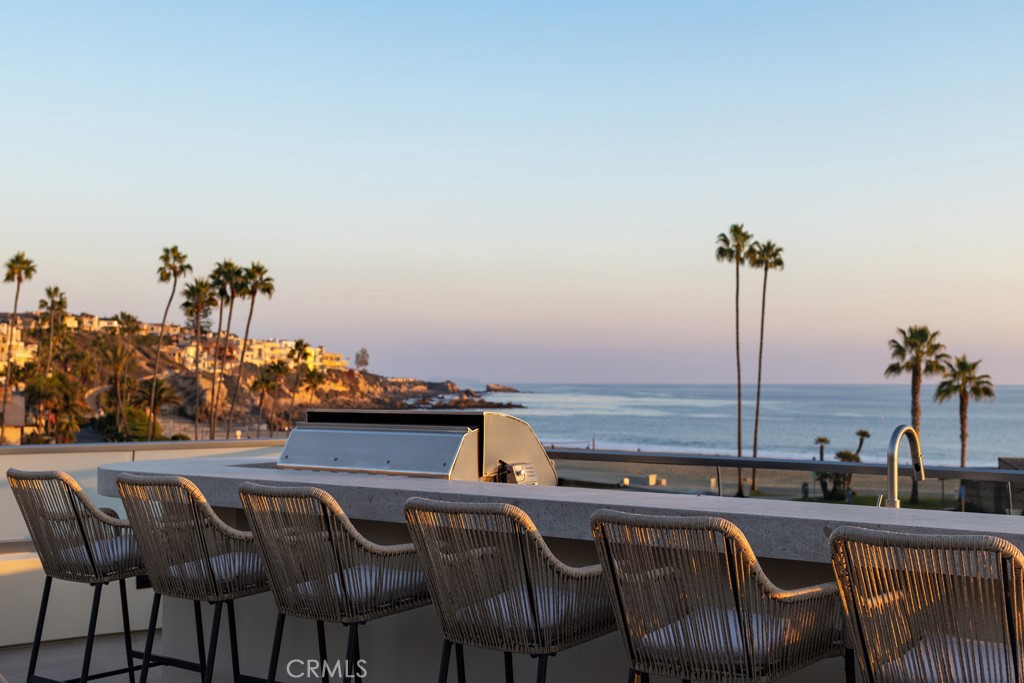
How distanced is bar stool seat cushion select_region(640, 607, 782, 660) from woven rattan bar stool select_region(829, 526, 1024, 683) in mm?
219

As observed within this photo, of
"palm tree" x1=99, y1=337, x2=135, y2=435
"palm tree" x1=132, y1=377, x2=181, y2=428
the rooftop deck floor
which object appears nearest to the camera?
the rooftop deck floor

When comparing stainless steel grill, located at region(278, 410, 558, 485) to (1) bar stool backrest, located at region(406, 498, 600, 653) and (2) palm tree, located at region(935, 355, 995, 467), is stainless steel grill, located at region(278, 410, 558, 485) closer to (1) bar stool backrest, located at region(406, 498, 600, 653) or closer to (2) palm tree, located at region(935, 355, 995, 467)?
(1) bar stool backrest, located at region(406, 498, 600, 653)

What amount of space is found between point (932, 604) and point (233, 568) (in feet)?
8.09

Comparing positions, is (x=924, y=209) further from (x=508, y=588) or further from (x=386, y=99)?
(x=508, y=588)

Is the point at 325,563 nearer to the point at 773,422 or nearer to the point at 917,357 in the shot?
the point at 917,357

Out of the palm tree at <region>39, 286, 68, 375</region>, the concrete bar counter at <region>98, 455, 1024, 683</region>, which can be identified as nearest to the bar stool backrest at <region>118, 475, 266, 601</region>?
the concrete bar counter at <region>98, 455, 1024, 683</region>

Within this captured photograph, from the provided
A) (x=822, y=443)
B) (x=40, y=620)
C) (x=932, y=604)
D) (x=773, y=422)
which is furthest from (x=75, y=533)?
(x=773, y=422)

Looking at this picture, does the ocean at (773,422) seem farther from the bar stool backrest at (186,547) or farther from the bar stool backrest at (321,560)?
the bar stool backrest at (321,560)

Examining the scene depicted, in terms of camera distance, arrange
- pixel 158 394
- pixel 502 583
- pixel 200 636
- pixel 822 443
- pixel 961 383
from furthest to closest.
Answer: pixel 158 394 < pixel 822 443 < pixel 961 383 < pixel 200 636 < pixel 502 583

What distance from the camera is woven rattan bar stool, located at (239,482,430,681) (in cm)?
310

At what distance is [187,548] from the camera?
11.8ft

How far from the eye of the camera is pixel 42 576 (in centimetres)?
624

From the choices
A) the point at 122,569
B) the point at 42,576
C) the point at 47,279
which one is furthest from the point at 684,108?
the point at 47,279

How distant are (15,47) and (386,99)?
21.6 feet
